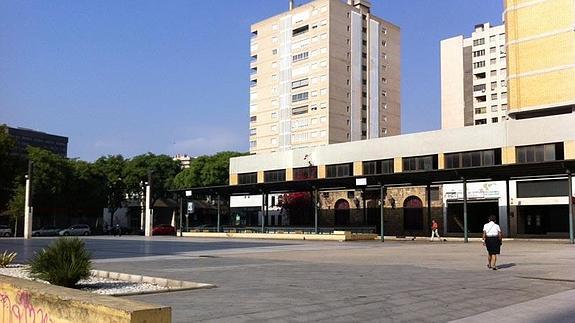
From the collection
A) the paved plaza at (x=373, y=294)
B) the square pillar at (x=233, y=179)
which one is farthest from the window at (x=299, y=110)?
the paved plaza at (x=373, y=294)

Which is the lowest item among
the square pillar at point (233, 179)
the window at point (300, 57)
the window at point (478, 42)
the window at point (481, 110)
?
the square pillar at point (233, 179)

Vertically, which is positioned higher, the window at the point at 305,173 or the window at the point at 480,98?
the window at the point at 480,98

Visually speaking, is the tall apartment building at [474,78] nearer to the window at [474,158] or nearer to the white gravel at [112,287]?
the window at [474,158]

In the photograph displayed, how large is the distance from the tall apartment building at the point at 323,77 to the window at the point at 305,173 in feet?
94.1

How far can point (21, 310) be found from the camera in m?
6.77

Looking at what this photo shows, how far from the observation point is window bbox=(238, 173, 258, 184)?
78250 mm

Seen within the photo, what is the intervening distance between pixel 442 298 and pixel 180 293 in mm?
5165

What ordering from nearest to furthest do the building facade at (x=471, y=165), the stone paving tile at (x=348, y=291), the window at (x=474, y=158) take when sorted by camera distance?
the stone paving tile at (x=348, y=291), the building facade at (x=471, y=165), the window at (x=474, y=158)

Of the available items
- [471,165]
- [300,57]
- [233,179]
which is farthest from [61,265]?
[300,57]

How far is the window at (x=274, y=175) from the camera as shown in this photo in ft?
245

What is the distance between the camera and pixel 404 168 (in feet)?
201

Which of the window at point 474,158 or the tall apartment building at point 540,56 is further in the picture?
the window at point 474,158

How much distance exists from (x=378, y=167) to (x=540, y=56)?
62.6ft

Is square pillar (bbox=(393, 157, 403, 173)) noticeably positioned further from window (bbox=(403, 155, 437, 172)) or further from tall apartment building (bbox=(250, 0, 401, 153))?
tall apartment building (bbox=(250, 0, 401, 153))
